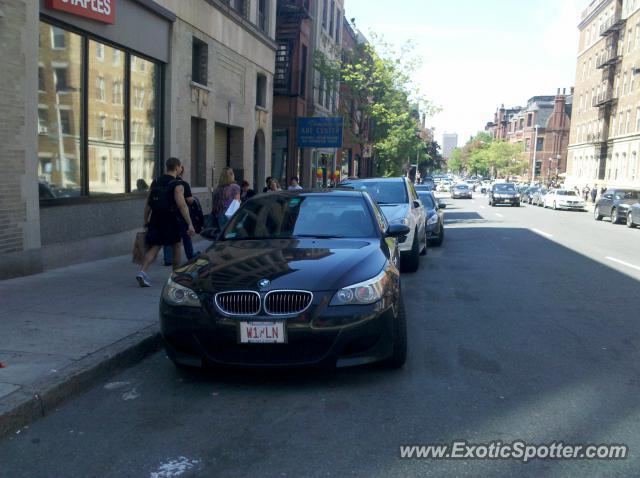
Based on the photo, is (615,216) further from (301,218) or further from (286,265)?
(286,265)

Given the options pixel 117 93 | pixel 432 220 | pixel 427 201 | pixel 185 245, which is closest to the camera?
pixel 185 245

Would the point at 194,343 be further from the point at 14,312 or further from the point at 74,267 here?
the point at 74,267

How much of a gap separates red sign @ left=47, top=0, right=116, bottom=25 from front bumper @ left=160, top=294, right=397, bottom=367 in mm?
6863

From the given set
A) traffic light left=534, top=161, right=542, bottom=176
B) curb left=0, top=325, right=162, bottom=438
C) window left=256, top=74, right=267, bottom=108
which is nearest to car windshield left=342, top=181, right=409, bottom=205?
curb left=0, top=325, right=162, bottom=438

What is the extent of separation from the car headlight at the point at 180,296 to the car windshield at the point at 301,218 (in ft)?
3.91

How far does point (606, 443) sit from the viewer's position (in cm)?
364

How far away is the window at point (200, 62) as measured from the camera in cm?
1509

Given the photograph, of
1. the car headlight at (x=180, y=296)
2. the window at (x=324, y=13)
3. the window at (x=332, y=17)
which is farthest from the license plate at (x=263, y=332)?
the window at (x=332, y=17)

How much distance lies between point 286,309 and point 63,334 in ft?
8.24

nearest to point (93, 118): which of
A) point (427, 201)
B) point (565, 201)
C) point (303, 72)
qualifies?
point (427, 201)

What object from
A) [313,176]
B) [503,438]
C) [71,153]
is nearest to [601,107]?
[313,176]

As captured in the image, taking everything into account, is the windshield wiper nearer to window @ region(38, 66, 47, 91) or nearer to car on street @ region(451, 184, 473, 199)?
window @ region(38, 66, 47, 91)

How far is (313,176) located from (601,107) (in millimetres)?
37941

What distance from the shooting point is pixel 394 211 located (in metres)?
10.6
